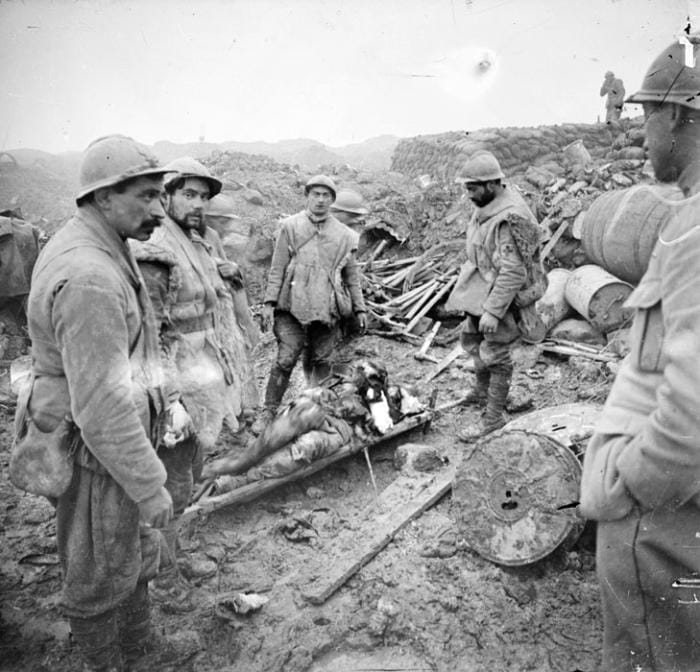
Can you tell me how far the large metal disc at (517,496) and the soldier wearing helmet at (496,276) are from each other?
1734 mm

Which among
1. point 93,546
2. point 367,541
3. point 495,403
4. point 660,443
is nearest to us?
point 660,443

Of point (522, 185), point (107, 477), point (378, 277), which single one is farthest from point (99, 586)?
point (522, 185)

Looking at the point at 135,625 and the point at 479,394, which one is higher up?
the point at 135,625

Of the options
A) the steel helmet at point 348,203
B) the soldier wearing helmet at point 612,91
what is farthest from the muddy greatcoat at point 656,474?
the soldier wearing helmet at point 612,91

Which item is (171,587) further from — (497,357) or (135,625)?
(497,357)

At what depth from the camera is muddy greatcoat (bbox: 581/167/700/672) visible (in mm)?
1384

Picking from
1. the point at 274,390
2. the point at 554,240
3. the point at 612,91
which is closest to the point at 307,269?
the point at 274,390

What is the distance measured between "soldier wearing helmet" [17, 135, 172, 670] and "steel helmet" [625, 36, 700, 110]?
177cm

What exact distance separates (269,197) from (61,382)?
13535 millimetres

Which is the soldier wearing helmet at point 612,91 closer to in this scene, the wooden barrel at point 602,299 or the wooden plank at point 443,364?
the wooden barrel at point 602,299

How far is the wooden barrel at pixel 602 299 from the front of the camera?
6441 mm

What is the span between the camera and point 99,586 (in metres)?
2.19

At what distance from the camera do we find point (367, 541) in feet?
11.6

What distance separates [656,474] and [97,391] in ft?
5.98
